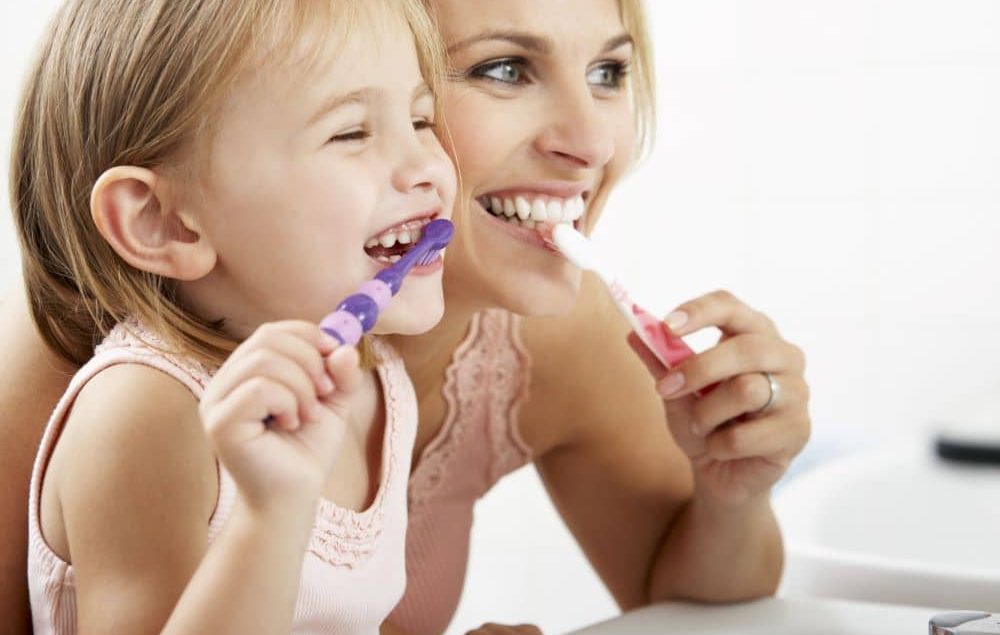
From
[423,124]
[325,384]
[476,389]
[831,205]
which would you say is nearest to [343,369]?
[325,384]

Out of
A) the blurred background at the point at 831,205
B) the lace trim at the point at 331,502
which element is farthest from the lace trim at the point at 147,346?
the blurred background at the point at 831,205

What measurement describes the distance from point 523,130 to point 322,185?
19 cm

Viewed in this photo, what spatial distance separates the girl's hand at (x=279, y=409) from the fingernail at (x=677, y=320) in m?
0.31

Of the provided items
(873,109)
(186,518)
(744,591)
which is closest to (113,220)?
(186,518)

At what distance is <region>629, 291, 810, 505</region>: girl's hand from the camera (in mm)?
859

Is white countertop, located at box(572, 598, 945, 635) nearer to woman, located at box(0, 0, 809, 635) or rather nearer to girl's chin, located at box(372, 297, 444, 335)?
woman, located at box(0, 0, 809, 635)

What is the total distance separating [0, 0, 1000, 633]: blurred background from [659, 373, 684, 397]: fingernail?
3.49 ft

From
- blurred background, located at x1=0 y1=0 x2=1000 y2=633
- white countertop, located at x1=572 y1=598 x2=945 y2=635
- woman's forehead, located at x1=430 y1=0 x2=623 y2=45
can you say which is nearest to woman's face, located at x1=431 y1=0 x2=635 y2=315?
woman's forehead, located at x1=430 y1=0 x2=623 y2=45

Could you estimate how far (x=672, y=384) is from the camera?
86 centimetres

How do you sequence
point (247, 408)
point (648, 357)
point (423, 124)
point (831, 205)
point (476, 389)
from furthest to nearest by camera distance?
point (831, 205)
point (476, 389)
point (648, 357)
point (423, 124)
point (247, 408)

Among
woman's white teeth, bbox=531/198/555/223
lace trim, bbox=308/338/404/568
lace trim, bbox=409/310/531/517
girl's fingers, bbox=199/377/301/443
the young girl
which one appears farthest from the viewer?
lace trim, bbox=409/310/531/517

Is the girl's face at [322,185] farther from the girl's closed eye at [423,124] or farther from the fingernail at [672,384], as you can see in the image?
the fingernail at [672,384]

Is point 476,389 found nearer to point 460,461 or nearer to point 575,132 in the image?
point 460,461

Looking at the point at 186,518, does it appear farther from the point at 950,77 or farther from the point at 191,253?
the point at 950,77
